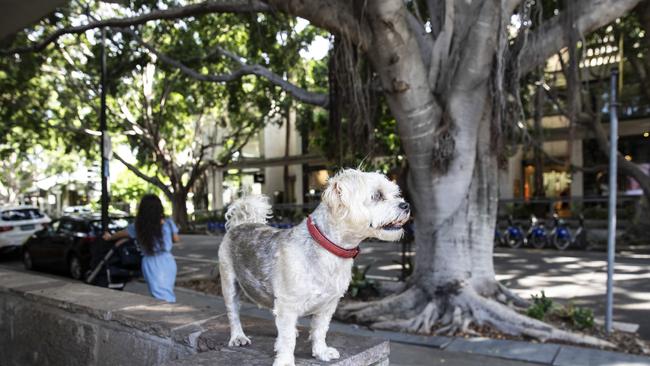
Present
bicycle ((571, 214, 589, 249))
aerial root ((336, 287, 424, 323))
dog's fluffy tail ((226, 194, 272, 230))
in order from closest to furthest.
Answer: dog's fluffy tail ((226, 194, 272, 230)) → aerial root ((336, 287, 424, 323)) → bicycle ((571, 214, 589, 249))

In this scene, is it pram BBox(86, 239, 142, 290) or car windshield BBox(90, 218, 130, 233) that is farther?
car windshield BBox(90, 218, 130, 233)

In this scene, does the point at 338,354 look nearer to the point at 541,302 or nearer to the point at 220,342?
the point at 220,342

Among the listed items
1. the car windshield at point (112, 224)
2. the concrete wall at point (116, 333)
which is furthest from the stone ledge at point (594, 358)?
the car windshield at point (112, 224)

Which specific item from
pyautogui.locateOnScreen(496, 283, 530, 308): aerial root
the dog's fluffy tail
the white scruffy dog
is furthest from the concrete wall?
pyautogui.locateOnScreen(496, 283, 530, 308): aerial root

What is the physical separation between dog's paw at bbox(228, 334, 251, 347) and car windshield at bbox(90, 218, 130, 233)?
9.91 m

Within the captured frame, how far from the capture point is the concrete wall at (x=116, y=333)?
107 inches

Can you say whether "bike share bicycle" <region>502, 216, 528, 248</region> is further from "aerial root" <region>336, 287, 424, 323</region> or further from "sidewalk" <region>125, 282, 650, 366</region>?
"sidewalk" <region>125, 282, 650, 366</region>

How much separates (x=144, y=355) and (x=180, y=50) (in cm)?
1240

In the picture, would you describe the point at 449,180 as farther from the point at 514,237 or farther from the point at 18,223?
the point at 18,223

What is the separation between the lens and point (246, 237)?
263cm

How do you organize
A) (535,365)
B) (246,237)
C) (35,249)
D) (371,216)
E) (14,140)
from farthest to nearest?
1. (14,140)
2. (35,249)
3. (535,365)
4. (246,237)
5. (371,216)

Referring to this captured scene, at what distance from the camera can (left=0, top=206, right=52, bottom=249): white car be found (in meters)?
15.6

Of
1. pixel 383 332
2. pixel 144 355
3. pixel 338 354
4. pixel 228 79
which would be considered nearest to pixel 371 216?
pixel 338 354

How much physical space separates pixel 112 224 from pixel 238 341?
35.2 ft
